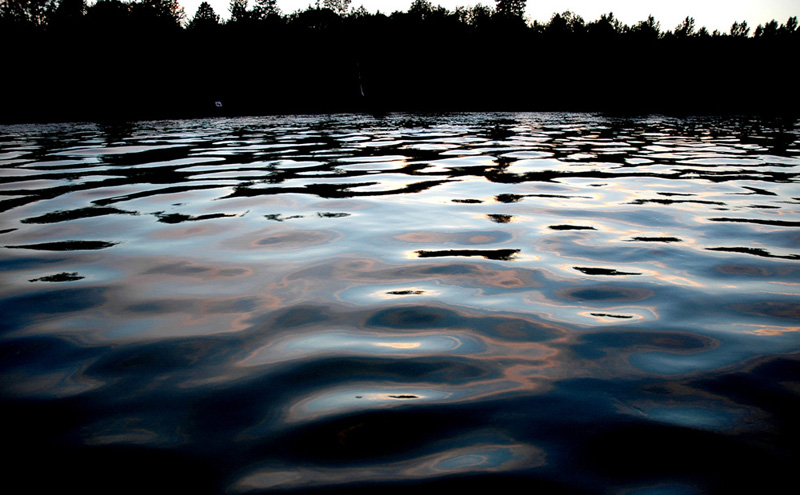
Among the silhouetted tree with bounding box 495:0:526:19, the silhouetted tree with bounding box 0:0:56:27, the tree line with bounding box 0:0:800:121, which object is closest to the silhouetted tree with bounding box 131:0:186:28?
the tree line with bounding box 0:0:800:121

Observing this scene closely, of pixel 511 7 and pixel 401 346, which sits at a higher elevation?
pixel 511 7

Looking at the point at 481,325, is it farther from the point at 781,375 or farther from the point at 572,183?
the point at 572,183

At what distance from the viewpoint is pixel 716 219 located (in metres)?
3.06

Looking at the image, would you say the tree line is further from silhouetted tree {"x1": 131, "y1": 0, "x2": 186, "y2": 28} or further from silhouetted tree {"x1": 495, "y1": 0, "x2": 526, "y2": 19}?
silhouetted tree {"x1": 495, "y1": 0, "x2": 526, "y2": 19}

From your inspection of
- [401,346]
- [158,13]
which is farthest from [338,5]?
[401,346]

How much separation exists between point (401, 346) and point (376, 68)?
43.6m

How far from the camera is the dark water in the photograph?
974 millimetres

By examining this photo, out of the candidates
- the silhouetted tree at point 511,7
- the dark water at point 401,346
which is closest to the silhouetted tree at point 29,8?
the silhouetted tree at point 511,7

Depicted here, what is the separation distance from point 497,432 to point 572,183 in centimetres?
379

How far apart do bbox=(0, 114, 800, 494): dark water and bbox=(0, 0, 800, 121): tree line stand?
26.1 m

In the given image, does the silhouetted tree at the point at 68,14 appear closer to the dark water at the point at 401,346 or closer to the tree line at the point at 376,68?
the tree line at the point at 376,68

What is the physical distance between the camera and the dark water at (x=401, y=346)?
974 mm

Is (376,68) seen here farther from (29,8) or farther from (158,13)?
(29,8)

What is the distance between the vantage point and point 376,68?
4169cm
